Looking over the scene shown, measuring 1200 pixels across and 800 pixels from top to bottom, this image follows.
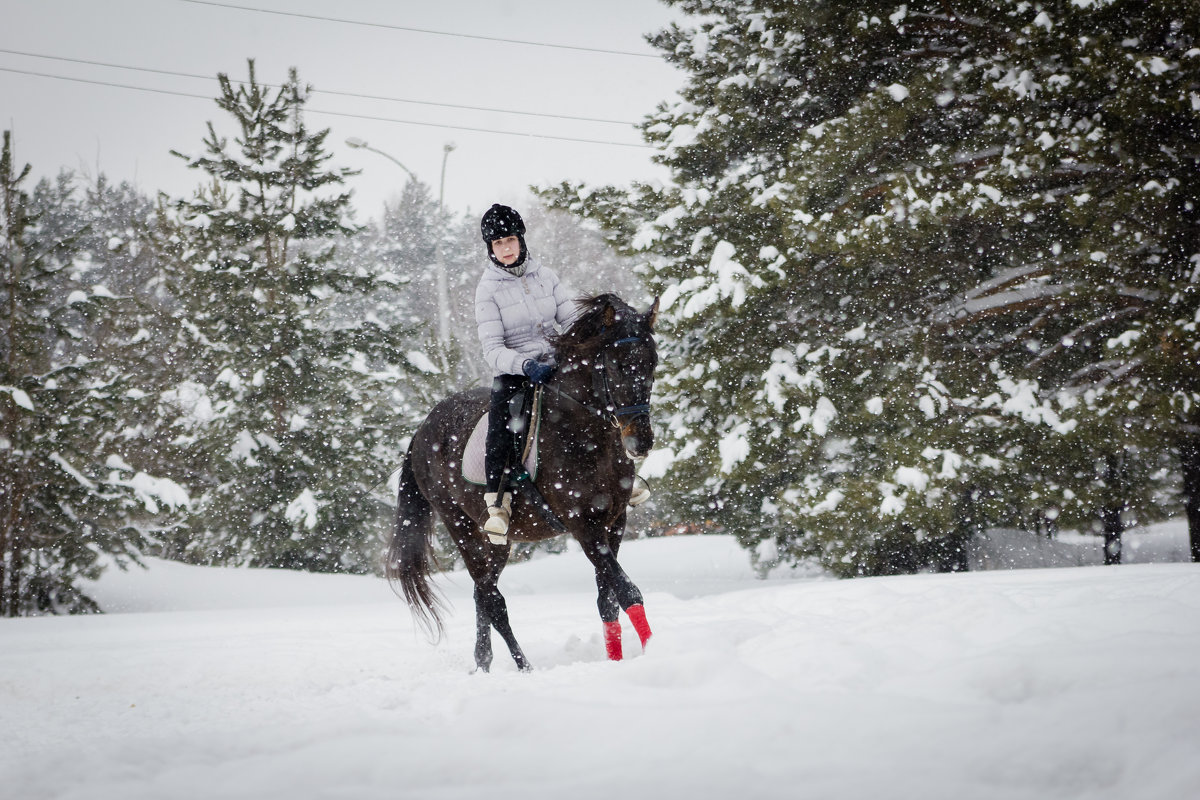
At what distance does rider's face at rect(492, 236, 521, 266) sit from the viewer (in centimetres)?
535

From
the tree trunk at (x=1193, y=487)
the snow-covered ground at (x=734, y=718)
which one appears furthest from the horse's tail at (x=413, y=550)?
the tree trunk at (x=1193, y=487)

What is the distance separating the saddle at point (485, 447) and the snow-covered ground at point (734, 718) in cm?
133

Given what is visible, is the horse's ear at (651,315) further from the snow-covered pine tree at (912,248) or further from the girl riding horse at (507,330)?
the snow-covered pine tree at (912,248)

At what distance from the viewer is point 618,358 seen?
15.7 ft

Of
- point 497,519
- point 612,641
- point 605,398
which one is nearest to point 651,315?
point 605,398

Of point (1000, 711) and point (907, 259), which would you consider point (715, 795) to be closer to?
point (1000, 711)

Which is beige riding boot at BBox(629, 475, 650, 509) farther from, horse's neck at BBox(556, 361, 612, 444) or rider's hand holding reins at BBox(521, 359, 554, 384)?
rider's hand holding reins at BBox(521, 359, 554, 384)

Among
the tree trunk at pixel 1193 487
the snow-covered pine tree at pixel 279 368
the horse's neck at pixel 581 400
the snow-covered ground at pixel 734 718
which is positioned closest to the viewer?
the snow-covered ground at pixel 734 718

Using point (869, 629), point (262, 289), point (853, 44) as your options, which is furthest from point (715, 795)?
point (262, 289)

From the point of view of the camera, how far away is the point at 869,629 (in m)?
3.87

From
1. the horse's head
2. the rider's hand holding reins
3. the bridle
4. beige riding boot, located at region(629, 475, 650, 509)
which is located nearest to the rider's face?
the horse's head

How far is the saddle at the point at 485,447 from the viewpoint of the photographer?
17.0 feet

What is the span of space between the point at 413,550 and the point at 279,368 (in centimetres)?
837

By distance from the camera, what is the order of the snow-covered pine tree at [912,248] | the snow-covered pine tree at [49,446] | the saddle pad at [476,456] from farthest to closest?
the snow-covered pine tree at [49,446] → the snow-covered pine tree at [912,248] → the saddle pad at [476,456]
